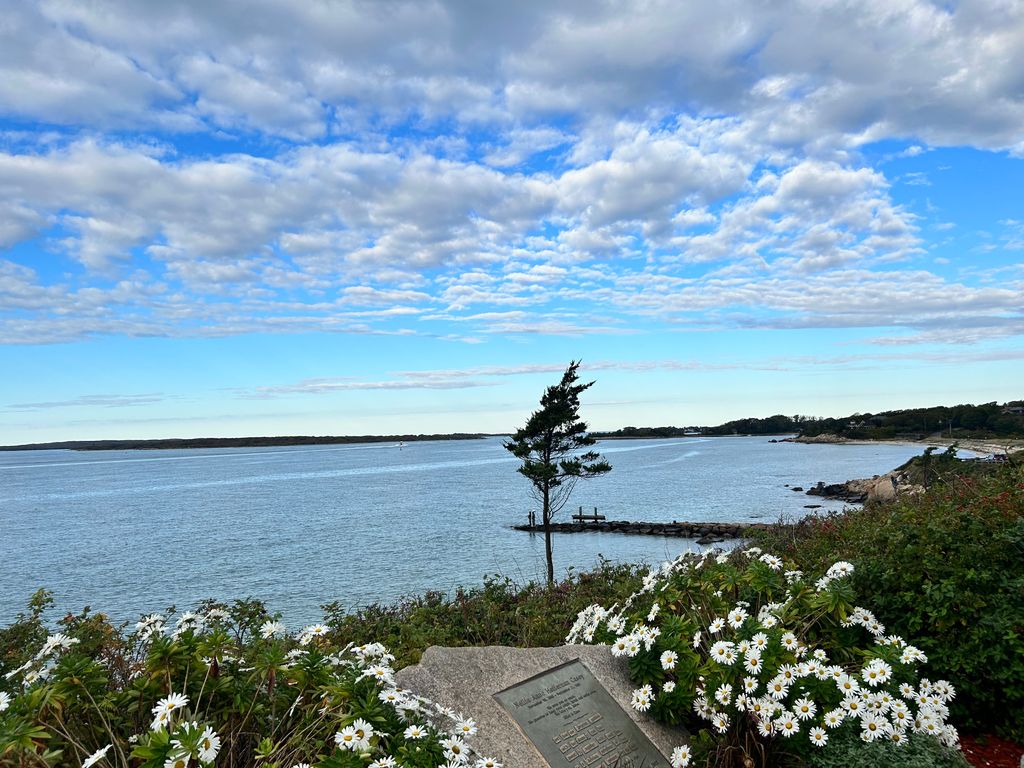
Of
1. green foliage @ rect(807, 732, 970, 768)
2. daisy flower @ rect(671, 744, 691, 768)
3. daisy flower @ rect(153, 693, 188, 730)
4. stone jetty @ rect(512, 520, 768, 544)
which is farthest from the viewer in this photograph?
stone jetty @ rect(512, 520, 768, 544)

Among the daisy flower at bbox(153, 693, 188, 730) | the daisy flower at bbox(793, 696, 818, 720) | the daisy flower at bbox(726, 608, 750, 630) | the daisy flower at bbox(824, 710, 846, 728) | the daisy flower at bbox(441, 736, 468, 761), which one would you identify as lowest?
the daisy flower at bbox(824, 710, 846, 728)

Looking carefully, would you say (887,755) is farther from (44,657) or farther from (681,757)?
(44,657)

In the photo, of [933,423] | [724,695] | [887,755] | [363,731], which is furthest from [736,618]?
[933,423]

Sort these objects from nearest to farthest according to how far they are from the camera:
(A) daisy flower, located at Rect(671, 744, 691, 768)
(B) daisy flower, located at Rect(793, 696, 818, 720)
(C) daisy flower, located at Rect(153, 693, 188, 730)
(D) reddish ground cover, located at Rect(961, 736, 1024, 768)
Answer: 1. (C) daisy flower, located at Rect(153, 693, 188, 730)
2. (B) daisy flower, located at Rect(793, 696, 818, 720)
3. (A) daisy flower, located at Rect(671, 744, 691, 768)
4. (D) reddish ground cover, located at Rect(961, 736, 1024, 768)

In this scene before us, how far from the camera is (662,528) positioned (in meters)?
40.1

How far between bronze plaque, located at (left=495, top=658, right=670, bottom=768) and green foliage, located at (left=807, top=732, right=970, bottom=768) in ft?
3.26

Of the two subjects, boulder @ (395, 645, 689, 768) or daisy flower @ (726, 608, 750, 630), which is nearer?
boulder @ (395, 645, 689, 768)

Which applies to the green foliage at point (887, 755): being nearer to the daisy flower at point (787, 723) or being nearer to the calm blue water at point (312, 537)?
the daisy flower at point (787, 723)

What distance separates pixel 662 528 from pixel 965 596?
36.5 metres

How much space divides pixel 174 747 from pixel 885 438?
156237 millimetres

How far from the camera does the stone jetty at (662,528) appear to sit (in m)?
36.8

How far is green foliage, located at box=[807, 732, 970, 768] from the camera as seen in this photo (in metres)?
3.72

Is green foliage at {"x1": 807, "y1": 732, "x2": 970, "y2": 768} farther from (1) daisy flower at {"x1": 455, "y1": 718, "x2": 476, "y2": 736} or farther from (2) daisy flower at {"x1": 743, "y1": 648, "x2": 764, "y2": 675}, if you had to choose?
(1) daisy flower at {"x1": 455, "y1": 718, "x2": 476, "y2": 736}

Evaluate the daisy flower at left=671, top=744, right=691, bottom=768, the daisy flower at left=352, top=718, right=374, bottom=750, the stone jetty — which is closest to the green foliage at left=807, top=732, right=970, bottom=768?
the daisy flower at left=671, top=744, right=691, bottom=768
